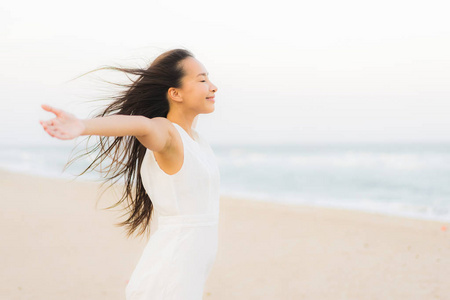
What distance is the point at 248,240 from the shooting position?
23.4ft

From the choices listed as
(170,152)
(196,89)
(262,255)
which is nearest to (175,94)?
(196,89)

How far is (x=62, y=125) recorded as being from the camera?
4.76 ft

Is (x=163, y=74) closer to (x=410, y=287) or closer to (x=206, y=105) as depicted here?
(x=206, y=105)

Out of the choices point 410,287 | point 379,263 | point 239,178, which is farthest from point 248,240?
point 239,178

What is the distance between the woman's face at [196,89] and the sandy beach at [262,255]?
2943 millimetres

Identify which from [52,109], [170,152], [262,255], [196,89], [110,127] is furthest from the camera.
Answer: [262,255]

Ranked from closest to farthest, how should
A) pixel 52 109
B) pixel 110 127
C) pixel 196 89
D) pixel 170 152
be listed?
1. pixel 52 109
2. pixel 110 127
3. pixel 170 152
4. pixel 196 89

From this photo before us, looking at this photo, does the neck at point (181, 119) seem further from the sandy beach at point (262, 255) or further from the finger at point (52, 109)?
the sandy beach at point (262, 255)

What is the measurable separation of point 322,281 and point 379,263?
1.09 metres

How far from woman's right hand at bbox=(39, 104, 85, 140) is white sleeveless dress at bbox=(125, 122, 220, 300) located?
589 mm

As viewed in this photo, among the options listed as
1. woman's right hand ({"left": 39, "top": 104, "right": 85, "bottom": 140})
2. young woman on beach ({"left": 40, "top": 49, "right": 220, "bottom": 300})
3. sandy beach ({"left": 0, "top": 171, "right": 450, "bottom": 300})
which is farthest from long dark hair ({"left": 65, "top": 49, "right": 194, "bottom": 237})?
A: sandy beach ({"left": 0, "top": 171, "right": 450, "bottom": 300})

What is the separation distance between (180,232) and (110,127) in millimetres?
609

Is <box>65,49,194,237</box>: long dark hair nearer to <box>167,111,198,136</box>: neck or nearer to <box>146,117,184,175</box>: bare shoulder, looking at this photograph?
<box>167,111,198,136</box>: neck

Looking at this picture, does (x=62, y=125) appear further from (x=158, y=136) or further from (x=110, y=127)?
(x=158, y=136)
